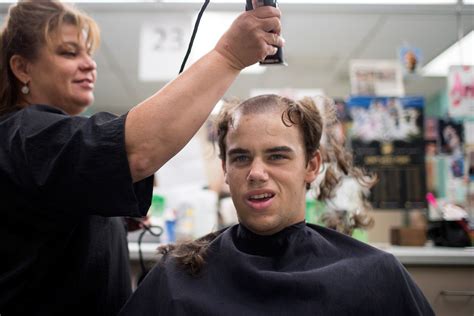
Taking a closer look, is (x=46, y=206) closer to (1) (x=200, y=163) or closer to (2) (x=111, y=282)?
(2) (x=111, y=282)

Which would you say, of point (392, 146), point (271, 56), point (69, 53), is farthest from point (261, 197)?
point (392, 146)

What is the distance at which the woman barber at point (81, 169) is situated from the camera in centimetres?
82

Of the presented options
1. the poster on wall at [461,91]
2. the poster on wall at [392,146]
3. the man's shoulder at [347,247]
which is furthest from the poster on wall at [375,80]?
the man's shoulder at [347,247]

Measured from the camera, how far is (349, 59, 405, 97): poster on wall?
90.3 inches

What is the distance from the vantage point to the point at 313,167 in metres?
1.39

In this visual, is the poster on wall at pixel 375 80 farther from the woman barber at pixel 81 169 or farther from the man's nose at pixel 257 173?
the woman barber at pixel 81 169

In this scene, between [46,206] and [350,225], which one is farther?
[350,225]

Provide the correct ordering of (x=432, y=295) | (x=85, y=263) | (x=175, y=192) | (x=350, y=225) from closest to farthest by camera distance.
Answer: (x=85, y=263), (x=432, y=295), (x=350, y=225), (x=175, y=192)

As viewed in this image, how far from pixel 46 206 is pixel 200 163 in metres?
1.44

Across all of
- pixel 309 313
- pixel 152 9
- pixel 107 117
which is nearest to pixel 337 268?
pixel 309 313

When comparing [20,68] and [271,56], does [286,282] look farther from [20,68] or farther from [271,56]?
[20,68]

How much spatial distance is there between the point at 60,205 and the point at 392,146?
1.75m

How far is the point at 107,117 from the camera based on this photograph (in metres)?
0.88

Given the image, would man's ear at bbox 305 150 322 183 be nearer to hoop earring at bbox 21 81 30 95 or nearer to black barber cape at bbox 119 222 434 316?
black barber cape at bbox 119 222 434 316
